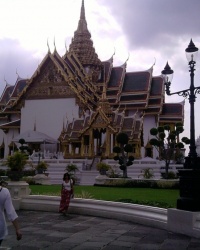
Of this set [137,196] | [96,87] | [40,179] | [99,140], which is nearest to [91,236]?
[137,196]

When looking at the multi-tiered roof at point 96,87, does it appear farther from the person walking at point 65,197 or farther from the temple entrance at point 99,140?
the person walking at point 65,197

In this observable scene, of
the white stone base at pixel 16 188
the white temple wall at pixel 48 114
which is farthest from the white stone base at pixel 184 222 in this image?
the white temple wall at pixel 48 114

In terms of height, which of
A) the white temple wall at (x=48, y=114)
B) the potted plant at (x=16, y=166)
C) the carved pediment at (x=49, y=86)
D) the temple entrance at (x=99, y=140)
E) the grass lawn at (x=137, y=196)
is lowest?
the grass lawn at (x=137, y=196)

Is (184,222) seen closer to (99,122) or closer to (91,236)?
(91,236)

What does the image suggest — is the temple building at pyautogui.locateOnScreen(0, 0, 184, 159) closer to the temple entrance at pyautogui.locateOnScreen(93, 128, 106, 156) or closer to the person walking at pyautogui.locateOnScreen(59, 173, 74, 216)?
the temple entrance at pyautogui.locateOnScreen(93, 128, 106, 156)

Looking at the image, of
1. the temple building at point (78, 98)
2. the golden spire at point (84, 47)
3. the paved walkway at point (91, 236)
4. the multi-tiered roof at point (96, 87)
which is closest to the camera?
the paved walkway at point (91, 236)

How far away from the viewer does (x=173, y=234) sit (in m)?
6.64

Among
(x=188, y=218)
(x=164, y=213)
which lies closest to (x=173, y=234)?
(x=188, y=218)

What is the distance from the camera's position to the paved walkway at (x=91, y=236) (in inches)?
225

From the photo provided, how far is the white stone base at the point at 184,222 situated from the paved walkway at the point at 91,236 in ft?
0.44

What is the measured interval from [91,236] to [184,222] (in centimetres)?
156

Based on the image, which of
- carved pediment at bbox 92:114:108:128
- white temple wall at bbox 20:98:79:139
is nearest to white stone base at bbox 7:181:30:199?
carved pediment at bbox 92:114:108:128

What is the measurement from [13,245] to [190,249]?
8.31ft

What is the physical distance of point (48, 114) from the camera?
3572cm
